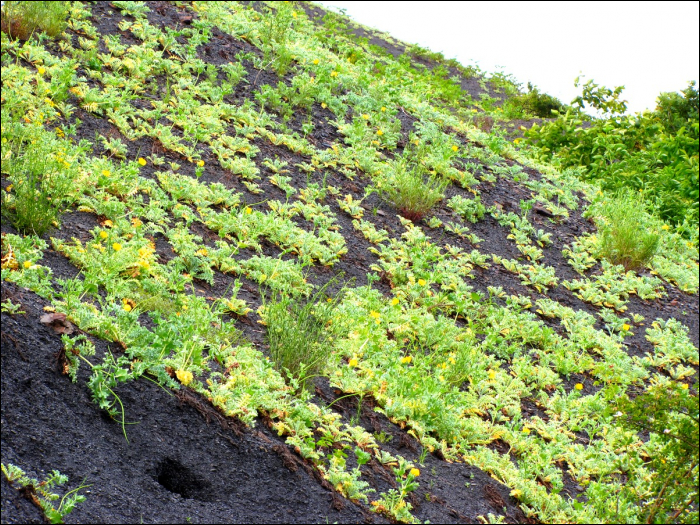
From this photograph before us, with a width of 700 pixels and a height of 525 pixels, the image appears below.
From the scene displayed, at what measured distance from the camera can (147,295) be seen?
440 centimetres

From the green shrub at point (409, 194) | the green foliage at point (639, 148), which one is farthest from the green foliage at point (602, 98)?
the green shrub at point (409, 194)

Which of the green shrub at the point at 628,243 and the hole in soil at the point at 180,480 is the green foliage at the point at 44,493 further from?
the green shrub at the point at 628,243

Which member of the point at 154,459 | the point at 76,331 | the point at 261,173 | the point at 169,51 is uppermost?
the point at 169,51

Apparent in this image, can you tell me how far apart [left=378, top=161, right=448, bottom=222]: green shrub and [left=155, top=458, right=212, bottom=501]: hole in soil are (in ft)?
14.4

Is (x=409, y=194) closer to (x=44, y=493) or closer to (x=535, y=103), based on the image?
(x=44, y=493)

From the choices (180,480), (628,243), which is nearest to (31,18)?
(180,480)

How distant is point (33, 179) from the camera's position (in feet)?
14.6

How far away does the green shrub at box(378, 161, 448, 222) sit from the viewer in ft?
23.8

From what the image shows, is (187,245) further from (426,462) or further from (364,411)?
(426,462)

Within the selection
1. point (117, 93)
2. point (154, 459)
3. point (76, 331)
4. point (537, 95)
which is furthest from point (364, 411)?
point (537, 95)

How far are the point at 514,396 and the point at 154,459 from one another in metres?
2.80

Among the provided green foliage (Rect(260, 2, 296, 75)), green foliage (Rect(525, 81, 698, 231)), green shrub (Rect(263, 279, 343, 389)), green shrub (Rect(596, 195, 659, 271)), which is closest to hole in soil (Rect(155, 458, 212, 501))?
green shrub (Rect(263, 279, 343, 389))

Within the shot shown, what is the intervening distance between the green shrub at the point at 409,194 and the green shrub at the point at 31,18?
3.49 meters

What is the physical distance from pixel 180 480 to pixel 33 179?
2.18 meters
